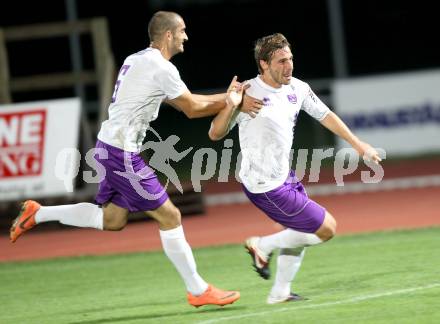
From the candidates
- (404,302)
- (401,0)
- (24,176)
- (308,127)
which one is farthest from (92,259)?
(401,0)

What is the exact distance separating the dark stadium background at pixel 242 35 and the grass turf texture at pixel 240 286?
22.6 metres

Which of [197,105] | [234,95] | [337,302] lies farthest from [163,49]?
[337,302]

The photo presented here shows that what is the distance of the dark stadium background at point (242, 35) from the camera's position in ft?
119

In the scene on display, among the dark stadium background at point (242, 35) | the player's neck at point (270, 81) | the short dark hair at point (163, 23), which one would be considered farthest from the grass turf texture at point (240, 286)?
the dark stadium background at point (242, 35)

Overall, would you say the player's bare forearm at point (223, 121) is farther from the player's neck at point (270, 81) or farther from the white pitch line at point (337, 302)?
the white pitch line at point (337, 302)

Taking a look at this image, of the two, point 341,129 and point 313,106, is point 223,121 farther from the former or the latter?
point 341,129

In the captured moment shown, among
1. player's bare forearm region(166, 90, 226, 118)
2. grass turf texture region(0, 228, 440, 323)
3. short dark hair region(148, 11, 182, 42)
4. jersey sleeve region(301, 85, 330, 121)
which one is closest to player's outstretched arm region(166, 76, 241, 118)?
player's bare forearm region(166, 90, 226, 118)

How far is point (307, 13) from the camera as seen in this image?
129 feet

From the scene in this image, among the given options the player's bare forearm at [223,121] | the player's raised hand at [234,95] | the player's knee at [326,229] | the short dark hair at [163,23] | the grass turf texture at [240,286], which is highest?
the short dark hair at [163,23]

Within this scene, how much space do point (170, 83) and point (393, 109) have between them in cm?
1172

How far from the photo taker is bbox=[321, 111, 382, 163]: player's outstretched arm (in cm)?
853

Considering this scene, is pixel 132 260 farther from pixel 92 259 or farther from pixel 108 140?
pixel 108 140

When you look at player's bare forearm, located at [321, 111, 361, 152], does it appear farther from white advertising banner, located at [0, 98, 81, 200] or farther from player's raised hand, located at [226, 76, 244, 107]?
white advertising banner, located at [0, 98, 81, 200]

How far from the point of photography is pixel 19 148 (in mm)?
15703
